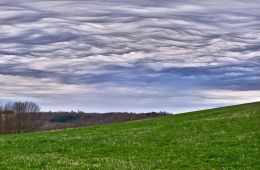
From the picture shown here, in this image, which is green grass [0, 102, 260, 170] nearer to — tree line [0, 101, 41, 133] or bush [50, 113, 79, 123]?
tree line [0, 101, 41, 133]

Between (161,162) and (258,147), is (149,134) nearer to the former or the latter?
(258,147)

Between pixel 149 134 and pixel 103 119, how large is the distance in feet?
419

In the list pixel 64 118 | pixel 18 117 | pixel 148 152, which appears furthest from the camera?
pixel 64 118

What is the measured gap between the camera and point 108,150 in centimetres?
2823

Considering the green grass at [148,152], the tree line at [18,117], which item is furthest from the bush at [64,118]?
the green grass at [148,152]

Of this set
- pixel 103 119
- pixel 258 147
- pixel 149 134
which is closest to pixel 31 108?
pixel 103 119

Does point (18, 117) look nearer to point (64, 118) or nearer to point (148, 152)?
point (64, 118)

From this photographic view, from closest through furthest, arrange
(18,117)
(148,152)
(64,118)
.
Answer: (148,152) < (18,117) < (64,118)

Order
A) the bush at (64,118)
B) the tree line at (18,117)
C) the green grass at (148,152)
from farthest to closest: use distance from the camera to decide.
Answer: the bush at (64,118), the tree line at (18,117), the green grass at (148,152)

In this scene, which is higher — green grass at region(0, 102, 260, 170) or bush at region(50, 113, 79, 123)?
bush at region(50, 113, 79, 123)

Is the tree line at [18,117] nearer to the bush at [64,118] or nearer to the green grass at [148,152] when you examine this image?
the bush at [64,118]

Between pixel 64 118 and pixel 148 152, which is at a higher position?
pixel 64 118

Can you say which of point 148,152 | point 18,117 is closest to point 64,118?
point 18,117

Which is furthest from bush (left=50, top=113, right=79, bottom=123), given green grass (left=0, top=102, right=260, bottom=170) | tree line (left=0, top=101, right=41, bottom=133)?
green grass (left=0, top=102, right=260, bottom=170)
